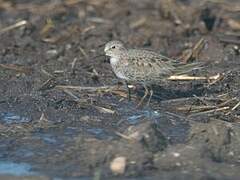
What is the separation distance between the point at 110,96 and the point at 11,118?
1409mm

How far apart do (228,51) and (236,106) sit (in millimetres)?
2420

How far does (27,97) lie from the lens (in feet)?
33.5

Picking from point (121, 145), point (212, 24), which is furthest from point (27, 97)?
point (212, 24)

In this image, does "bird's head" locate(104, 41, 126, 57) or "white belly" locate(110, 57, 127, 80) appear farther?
"bird's head" locate(104, 41, 126, 57)

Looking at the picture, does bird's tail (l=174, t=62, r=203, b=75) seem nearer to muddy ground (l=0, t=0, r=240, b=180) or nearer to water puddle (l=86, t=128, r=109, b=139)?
muddy ground (l=0, t=0, r=240, b=180)

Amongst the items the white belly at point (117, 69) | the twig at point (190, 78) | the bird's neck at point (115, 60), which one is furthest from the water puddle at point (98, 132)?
the twig at point (190, 78)

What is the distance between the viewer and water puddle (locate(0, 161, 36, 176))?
7.98 m

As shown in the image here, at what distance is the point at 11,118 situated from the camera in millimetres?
9547

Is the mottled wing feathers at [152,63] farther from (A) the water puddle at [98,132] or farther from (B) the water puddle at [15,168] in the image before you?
(B) the water puddle at [15,168]

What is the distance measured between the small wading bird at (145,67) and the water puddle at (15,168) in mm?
2271

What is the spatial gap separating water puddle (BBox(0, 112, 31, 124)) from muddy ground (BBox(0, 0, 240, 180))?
12mm

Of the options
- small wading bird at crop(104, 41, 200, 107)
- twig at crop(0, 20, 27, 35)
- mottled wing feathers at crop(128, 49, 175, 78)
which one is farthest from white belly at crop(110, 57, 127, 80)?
twig at crop(0, 20, 27, 35)

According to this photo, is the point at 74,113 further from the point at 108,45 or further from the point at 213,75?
the point at 213,75

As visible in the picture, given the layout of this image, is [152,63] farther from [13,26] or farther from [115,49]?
[13,26]
